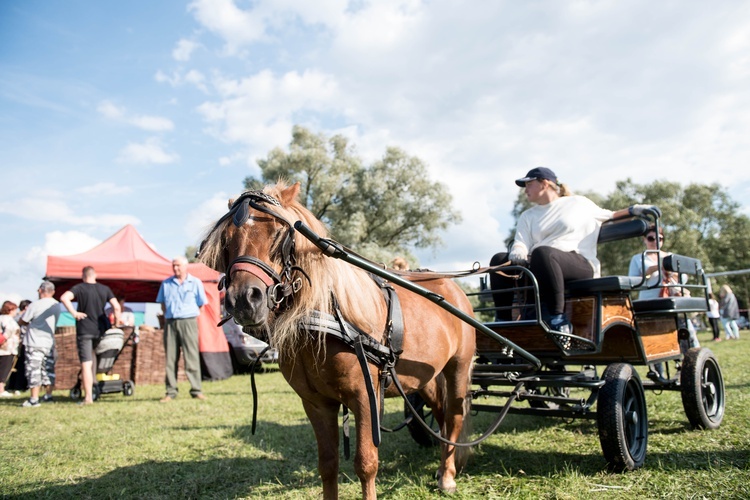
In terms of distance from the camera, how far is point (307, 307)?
2469 millimetres

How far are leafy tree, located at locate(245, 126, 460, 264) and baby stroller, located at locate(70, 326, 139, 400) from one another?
19.7m

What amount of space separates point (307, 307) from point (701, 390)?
12.8 feet

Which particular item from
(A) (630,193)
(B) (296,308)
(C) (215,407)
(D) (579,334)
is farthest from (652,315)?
(A) (630,193)

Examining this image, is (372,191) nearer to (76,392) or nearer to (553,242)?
(76,392)

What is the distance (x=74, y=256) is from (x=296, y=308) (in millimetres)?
10708

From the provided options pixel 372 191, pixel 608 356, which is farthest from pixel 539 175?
pixel 372 191

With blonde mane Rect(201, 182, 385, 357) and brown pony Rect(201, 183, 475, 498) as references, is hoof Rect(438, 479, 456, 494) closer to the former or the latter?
brown pony Rect(201, 183, 475, 498)

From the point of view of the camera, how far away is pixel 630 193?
34562 mm

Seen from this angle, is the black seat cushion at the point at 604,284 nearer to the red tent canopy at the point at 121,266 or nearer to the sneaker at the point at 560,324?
the sneaker at the point at 560,324

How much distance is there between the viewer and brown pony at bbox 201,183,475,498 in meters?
2.21

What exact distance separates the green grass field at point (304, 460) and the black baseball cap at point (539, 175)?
2.38m

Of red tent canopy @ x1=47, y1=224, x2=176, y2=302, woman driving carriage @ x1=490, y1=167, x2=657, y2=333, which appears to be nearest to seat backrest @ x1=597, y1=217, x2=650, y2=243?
woman driving carriage @ x1=490, y1=167, x2=657, y2=333

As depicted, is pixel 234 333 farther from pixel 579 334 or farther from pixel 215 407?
pixel 579 334

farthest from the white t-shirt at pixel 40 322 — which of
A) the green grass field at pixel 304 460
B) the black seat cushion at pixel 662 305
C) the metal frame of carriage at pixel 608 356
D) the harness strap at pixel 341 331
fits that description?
the black seat cushion at pixel 662 305
